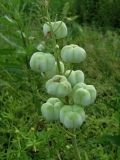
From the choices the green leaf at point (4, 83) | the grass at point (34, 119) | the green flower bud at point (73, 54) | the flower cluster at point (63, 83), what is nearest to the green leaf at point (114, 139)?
the grass at point (34, 119)

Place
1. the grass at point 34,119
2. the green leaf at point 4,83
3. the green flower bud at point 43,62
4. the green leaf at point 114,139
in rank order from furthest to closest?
the green leaf at point 4,83
the grass at point 34,119
the green leaf at point 114,139
the green flower bud at point 43,62

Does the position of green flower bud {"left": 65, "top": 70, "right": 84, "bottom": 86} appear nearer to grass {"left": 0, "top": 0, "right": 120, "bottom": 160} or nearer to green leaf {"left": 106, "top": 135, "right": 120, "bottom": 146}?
grass {"left": 0, "top": 0, "right": 120, "bottom": 160}

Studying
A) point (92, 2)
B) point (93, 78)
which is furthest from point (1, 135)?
point (92, 2)

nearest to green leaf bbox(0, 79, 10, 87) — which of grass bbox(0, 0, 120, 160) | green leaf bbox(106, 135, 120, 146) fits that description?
grass bbox(0, 0, 120, 160)

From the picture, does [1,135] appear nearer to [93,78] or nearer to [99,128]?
[99,128]

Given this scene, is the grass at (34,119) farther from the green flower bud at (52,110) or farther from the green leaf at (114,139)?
the green flower bud at (52,110)

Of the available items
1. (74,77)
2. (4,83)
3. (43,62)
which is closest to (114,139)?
(74,77)

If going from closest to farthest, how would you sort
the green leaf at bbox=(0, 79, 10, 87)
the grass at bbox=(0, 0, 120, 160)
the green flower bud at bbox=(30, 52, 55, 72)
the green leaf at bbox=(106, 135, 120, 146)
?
the green flower bud at bbox=(30, 52, 55, 72), the green leaf at bbox=(106, 135, 120, 146), the grass at bbox=(0, 0, 120, 160), the green leaf at bbox=(0, 79, 10, 87)
